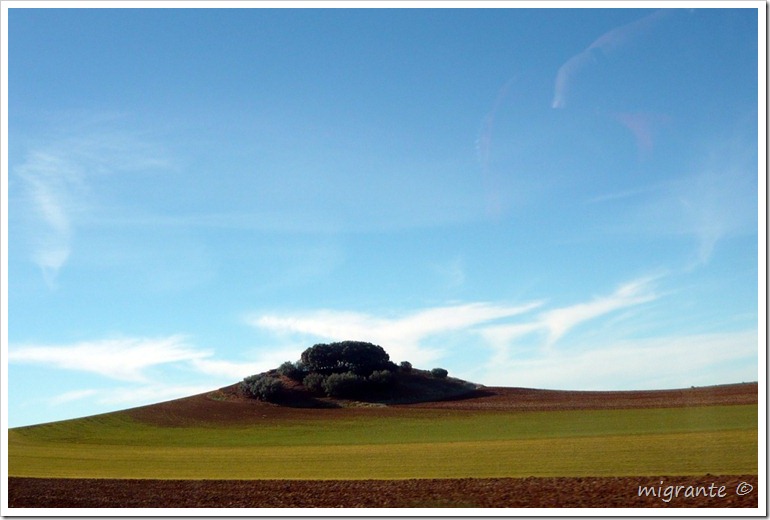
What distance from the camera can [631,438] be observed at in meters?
19.1

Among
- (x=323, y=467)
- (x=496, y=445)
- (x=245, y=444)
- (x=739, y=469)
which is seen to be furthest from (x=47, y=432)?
(x=739, y=469)

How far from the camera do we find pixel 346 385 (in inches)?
1553

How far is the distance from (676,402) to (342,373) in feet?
73.2

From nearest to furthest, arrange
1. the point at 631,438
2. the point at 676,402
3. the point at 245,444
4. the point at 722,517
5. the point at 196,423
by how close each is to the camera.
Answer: the point at 722,517, the point at 631,438, the point at 676,402, the point at 245,444, the point at 196,423

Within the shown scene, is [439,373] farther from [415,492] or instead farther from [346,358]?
[415,492]

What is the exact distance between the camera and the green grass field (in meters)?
15.6

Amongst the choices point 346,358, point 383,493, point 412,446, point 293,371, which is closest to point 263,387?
point 293,371

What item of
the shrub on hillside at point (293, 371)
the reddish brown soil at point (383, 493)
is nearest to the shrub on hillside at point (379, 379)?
the shrub on hillside at point (293, 371)

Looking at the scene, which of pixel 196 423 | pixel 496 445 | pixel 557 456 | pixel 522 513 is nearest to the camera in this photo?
pixel 522 513

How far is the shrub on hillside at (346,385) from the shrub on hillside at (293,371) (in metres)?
2.53

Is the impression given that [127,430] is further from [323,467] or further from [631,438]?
[631,438]

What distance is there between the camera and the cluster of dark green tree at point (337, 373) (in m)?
39.4

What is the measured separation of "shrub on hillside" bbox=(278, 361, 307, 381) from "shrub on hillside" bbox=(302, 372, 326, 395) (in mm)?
1057

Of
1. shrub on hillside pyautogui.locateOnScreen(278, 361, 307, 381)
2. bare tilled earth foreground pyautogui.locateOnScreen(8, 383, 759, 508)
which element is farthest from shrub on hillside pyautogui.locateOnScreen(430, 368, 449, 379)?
bare tilled earth foreground pyautogui.locateOnScreen(8, 383, 759, 508)
